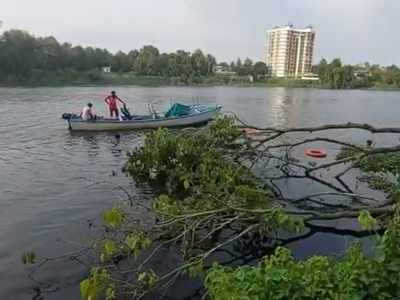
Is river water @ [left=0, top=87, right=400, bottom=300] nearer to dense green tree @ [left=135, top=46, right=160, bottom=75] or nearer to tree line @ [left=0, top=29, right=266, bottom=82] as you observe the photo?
tree line @ [left=0, top=29, right=266, bottom=82]

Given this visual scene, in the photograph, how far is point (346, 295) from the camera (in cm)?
469

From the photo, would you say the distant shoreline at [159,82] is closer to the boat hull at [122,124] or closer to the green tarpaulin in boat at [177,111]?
the green tarpaulin in boat at [177,111]

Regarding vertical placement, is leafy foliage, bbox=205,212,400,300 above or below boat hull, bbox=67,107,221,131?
above

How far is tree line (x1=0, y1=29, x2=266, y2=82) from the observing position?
289 feet

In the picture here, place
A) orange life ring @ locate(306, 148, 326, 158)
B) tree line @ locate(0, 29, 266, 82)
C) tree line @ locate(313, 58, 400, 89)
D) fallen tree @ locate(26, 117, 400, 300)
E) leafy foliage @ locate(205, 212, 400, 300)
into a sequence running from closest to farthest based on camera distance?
1. leafy foliage @ locate(205, 212, 400, 300)
2. fallen tree @ locate(26, 117, 400, 300)
3. orange life ring @ locate(306, 148, 326, 158)
4. tree line @ locate(0, 29, 266, 82)
5. tree line @ locate(313, 58, 400, 89)

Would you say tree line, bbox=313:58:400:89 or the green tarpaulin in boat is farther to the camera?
tree line, bbox=313:58:400:89

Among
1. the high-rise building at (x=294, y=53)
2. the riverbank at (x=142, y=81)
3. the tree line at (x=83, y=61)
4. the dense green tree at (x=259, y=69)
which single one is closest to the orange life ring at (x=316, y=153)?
the riverbank at (x=142, y=81)

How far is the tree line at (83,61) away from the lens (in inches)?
3469

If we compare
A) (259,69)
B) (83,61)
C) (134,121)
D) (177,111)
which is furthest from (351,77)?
(134,121)

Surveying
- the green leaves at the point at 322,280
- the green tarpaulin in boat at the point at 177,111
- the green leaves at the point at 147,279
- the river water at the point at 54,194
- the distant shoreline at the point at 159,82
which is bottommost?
the distant shoreline at the point at 159,82

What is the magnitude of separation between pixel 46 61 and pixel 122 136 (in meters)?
80.9

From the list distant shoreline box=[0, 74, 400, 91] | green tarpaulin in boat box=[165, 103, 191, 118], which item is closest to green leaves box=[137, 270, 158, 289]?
green tarpaulin in boat box=[165, 103, 191, 118]

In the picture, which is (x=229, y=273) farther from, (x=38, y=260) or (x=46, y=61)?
(x=46, y=61)

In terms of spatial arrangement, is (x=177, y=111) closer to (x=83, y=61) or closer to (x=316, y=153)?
(x=316, y=153)
